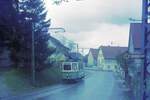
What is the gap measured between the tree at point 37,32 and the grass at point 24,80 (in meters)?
1.61

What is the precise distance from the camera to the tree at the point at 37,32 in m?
47.9

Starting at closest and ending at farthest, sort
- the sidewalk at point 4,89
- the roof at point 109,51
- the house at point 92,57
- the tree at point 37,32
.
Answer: the sidewalk at point 4,89 < the tree at point 37,32 < the roof at point 109,51 < the house at point 92,57

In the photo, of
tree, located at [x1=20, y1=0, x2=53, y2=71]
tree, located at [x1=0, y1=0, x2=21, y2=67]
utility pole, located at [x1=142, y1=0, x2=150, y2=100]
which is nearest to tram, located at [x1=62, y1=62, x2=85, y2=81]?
tree, located at [x1=20, y1=0, x2=53, y2=71]

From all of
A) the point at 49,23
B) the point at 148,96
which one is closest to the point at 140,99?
the point at 148,96

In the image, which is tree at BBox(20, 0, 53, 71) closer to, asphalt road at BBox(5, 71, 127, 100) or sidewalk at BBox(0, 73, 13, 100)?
sidewalk at BBox(0, 73, 13, 100)

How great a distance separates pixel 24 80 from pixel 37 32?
6.25 metres

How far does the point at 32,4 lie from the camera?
5019cm

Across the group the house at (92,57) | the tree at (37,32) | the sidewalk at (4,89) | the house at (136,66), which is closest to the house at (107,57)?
the house at (92,57)

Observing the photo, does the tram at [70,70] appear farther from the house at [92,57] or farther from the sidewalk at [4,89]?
the house at [92,57]

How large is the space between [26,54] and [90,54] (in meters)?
121

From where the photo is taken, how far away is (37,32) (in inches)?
2004

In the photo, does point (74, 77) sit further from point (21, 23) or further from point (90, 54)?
point (90, 54)

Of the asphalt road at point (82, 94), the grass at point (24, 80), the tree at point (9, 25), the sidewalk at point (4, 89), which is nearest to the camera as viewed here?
the asphalt road at point (82, 94)

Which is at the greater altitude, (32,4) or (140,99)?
(32,4)
